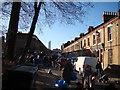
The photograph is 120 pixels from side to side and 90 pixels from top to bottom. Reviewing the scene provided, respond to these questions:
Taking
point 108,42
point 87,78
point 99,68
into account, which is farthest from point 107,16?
point 87,78

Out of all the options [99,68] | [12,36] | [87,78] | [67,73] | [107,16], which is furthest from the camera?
[107,16]

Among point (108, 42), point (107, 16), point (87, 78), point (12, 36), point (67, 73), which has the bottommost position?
point (87, 78)

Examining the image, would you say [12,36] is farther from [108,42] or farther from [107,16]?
[107,16]

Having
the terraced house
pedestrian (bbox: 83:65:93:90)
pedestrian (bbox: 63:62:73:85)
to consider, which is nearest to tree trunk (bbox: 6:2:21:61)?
pedestrian (bbox: 63:62:73:85)

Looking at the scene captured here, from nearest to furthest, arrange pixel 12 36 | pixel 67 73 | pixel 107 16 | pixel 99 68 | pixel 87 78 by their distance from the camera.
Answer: pixel 67 73, pixel 12 36, pixel 87 78, pixel 99 68, pixel 107 16

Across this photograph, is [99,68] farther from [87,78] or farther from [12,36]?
[12,36]

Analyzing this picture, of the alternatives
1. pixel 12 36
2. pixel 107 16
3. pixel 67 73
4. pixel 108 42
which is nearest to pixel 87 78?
pixel 67 73

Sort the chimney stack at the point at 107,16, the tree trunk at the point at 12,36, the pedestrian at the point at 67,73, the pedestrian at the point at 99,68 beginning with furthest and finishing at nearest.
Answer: the chimney stack at the point at 107,16
the pedestrian at the point at 99,68
the tree trunk at the point at 12,36
the pedestrian at the point at 67,73

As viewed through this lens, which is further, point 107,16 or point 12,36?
point 107,16

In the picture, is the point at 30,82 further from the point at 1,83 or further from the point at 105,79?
the point at 105,79

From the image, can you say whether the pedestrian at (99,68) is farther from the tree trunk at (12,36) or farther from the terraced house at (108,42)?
the tree trunk at (12,36)

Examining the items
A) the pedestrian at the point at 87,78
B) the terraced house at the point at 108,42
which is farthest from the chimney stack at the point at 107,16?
the pedestrian at the point at 87,78

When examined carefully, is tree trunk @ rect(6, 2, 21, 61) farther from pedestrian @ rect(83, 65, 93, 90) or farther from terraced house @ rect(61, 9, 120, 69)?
terraced house @ rect(61, 9, 120, 69)

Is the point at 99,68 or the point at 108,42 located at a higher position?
the point at 108,42
